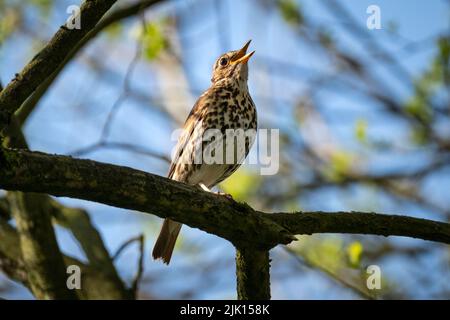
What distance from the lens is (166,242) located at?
20.5 ft

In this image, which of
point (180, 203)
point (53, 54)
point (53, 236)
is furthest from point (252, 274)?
point (53, 236)

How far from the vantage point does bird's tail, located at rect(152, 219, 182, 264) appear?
623 cm

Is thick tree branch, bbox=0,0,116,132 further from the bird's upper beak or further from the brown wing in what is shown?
the bird's upper beak

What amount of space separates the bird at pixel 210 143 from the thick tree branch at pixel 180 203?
184cm

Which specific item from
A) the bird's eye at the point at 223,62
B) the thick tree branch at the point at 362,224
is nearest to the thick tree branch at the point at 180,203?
the thick tree branch at the point at 362,224

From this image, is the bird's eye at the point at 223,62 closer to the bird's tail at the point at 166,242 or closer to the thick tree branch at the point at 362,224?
the bird's tail at the point at 166,242

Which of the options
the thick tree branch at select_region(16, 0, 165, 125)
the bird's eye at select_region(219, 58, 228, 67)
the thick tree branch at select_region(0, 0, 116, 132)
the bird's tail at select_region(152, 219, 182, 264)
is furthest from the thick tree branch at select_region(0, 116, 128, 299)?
the bird's eye at select_region(219, 58, 228, 67)

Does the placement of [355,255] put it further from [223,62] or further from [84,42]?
[84,42]

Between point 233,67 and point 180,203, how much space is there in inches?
135

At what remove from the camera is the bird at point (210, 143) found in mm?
6176

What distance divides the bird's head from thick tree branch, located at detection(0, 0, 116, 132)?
2.86m

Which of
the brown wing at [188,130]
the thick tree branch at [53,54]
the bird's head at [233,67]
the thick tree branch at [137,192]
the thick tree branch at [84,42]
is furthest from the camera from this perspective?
the bird's head at [233,67]

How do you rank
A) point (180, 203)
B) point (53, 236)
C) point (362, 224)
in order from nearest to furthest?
point (180, 203) → point (362, 224) → point (53, 236)
